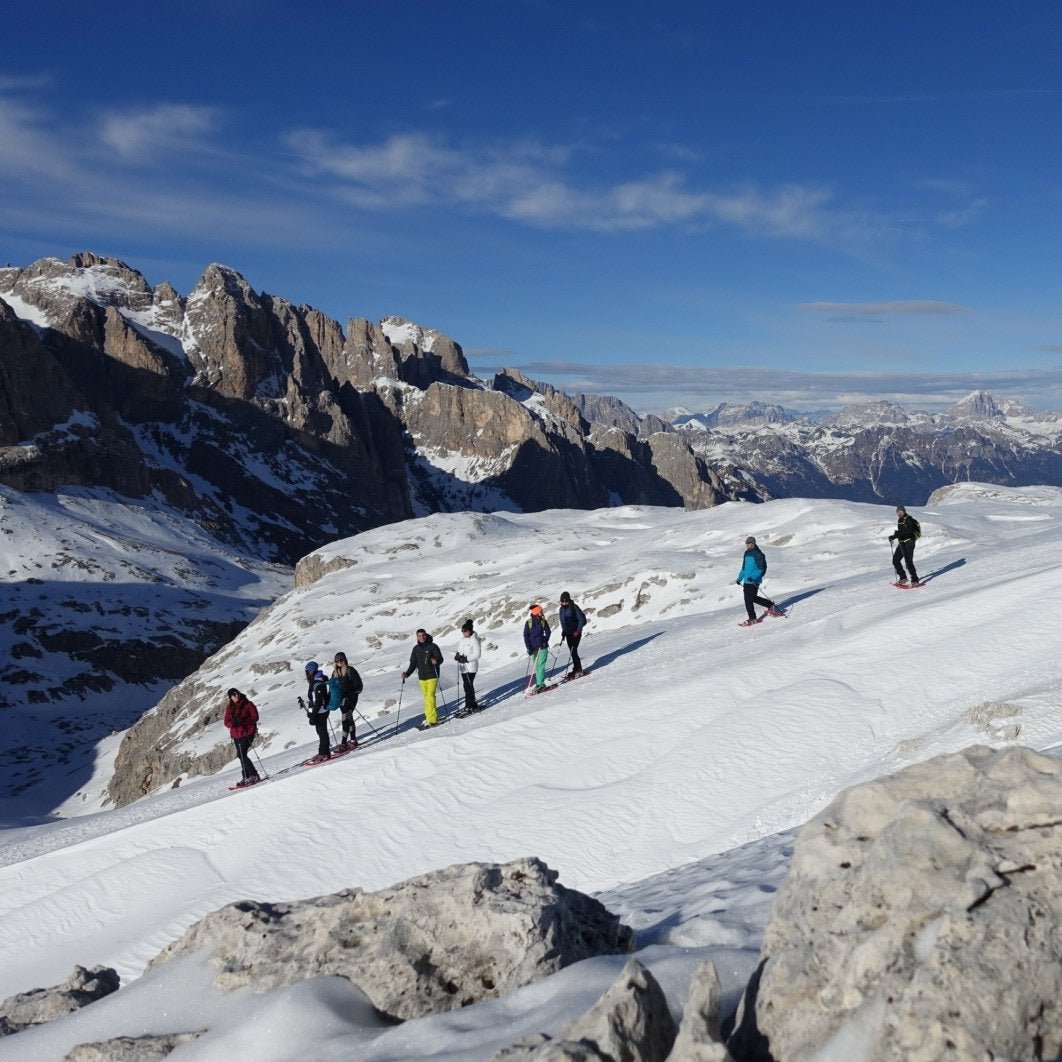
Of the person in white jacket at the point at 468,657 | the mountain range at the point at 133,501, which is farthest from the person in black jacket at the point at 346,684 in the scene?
the mountain range at the point at 133,501

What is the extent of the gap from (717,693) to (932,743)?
466cm

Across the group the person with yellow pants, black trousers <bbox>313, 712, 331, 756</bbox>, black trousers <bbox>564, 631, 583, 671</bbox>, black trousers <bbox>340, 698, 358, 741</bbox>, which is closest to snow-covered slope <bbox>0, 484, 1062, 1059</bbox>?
black trousers <bbox>564, 631, 583, 671</bbox>

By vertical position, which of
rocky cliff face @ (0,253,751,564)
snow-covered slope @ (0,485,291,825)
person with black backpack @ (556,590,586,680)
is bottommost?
→ snow-covered slope @ (0,485,291,825)

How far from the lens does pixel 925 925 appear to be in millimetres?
3777

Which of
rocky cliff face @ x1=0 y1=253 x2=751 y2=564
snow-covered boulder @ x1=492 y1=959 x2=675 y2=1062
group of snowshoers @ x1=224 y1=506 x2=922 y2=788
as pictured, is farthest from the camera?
rocky cliff face @ x1=0 y1=253 x2=751 y2=564

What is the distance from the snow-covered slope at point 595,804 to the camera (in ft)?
19.0

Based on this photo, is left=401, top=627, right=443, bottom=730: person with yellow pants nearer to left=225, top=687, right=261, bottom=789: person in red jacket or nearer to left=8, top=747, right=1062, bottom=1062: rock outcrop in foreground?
left=225, top=687, right=261, bottom=789: person in red jacket

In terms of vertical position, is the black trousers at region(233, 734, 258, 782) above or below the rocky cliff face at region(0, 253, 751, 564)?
below

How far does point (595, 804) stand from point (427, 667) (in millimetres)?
6537

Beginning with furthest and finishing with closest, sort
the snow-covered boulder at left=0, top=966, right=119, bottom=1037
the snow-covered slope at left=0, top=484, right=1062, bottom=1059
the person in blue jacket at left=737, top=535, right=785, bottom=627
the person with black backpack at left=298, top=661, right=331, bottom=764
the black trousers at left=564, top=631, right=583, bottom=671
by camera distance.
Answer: the person in blue jacket at left=737, top=535, right=785, bottom=627 < the black trousers at left=564, top=631, right=583, bottom=671 < the person with black backpack at left=298, top=661, right=331, bottom=764 < the snow-covered boulder at left=0, top=966, right=119, bottom=1037 < the snow-covered slope at left=0, top=484, right=1062, bottom=1059

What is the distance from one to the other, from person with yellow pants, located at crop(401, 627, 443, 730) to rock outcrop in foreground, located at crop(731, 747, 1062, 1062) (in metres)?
14.4

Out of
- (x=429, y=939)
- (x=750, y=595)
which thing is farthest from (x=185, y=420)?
(x=429, y=939)

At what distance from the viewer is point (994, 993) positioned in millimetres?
3344

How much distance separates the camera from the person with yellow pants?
18.7 m
